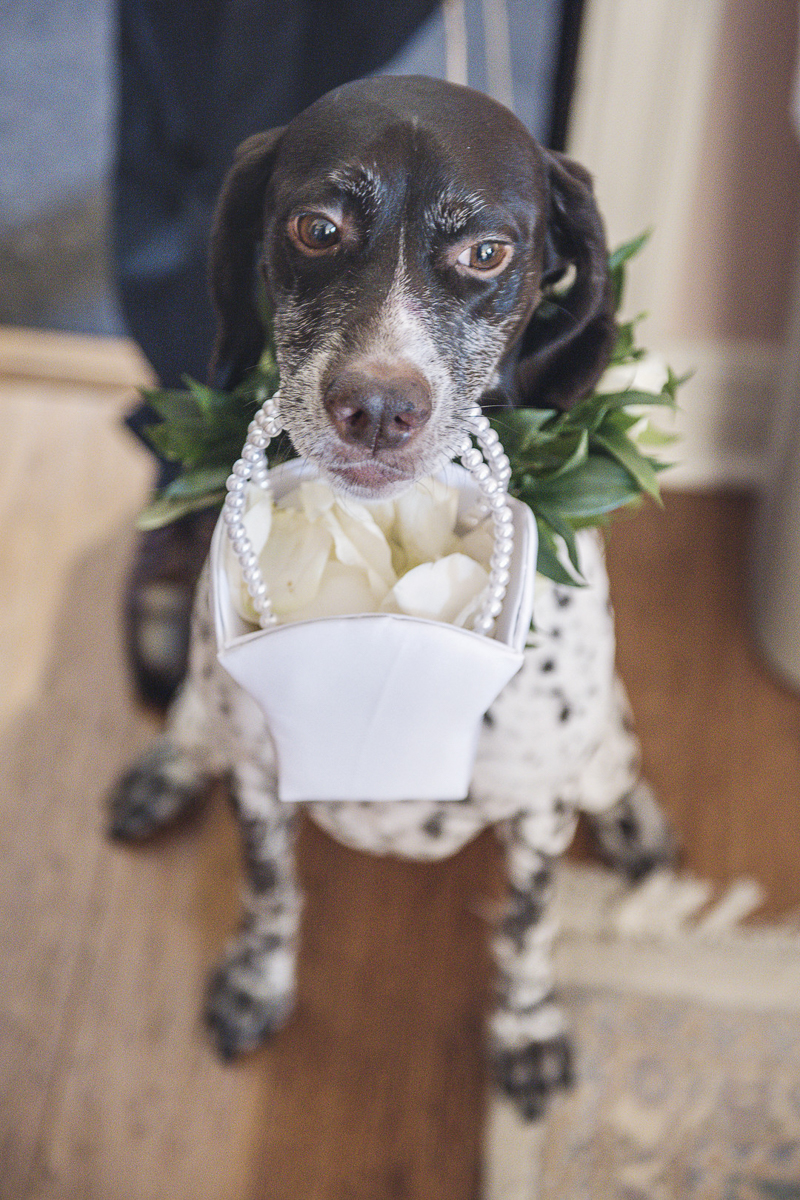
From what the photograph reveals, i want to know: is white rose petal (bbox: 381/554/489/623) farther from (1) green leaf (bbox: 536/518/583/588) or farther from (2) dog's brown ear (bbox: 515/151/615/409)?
(2) dog's brown ear (bbox: 515/151/615/409)

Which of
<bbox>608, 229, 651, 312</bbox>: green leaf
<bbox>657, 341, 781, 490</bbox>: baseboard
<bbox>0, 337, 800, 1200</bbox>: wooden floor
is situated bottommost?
<bbox>0, 337, 800, 1200</bbox>: wooden floor

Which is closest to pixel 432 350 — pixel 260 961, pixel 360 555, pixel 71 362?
pixel 360 555

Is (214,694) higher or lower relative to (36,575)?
higher

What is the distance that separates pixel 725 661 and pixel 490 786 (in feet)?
3.09

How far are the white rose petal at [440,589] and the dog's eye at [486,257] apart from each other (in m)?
0.24

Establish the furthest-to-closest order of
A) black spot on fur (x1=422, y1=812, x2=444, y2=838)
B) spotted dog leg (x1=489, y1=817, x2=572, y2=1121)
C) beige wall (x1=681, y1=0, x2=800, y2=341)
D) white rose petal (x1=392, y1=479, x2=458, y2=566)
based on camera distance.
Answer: beige wall (x1=681, y1=0, x2=800, y2=341) < spotted dog leg (x1=489, y1=817, x2=572, y2=1121) < black spot on fur (x1=422, y1=812, x2=444, y2=838) < white rose petal (x1=392, y1=479, x2=458, y2=566)

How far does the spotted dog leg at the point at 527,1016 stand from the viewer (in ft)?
4.19

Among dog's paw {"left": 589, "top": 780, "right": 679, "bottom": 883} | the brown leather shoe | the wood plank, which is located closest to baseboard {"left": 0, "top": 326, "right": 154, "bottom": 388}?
the brown leather shoe

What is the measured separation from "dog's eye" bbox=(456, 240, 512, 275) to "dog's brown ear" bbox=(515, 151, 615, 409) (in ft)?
0.30

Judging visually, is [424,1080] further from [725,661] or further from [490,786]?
[725,661]

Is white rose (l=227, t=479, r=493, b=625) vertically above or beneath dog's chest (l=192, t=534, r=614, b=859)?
above

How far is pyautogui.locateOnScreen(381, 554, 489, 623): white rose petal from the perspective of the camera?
0.85 m

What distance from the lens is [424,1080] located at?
137 centimetres

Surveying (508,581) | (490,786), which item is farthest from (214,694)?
(508,581)
